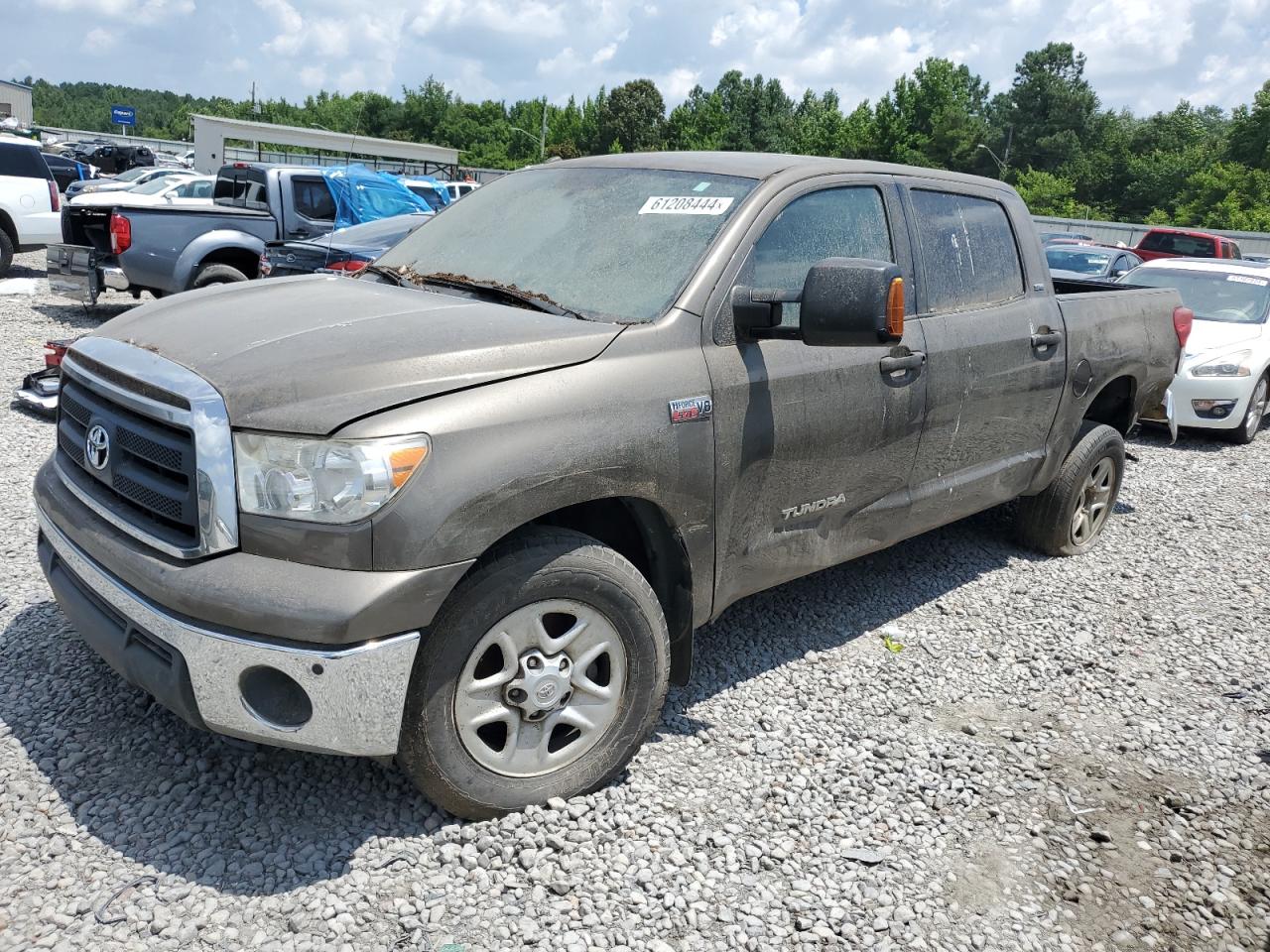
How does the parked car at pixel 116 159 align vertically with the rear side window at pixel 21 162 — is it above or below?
below

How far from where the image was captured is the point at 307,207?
12.6 metres

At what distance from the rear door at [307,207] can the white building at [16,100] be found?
94.3 m

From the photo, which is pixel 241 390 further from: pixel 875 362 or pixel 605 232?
pixel 875 362

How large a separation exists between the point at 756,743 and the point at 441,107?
103860mm

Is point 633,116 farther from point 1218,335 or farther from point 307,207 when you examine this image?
point 1218,335

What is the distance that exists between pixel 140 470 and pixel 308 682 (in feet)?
2.65

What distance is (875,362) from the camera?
383cm

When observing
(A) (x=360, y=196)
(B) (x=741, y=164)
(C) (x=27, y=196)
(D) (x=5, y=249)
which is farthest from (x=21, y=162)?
(B) (x=741, y=164)

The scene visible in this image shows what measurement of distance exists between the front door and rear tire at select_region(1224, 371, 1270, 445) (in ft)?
22.8

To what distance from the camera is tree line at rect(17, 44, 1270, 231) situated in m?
56.6

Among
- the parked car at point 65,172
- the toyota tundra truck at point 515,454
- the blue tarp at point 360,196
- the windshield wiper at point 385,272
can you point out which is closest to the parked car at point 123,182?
the parked car at point 65,172

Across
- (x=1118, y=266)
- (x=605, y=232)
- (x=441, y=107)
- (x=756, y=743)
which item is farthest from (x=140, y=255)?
(x=441, y=107)

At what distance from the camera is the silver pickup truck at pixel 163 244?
35.1 ft

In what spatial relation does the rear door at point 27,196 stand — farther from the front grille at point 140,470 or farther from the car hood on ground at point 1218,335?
the car hood on ground at point 1218,335
